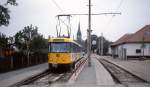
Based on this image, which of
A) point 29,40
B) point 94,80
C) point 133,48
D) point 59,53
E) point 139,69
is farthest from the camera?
point 133,48

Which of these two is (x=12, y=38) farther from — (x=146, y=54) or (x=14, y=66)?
(x=146, y=54)

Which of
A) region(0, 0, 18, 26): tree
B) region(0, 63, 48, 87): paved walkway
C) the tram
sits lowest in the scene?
region(0, 63, 48, 87): paved walkway

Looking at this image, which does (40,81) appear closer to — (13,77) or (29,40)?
(13,77)

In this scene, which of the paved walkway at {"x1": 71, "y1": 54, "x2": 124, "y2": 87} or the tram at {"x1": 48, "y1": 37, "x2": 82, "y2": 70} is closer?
the paved walkway at {"x1": 71, "y1": 54, "x2": 124, "y2": 87}

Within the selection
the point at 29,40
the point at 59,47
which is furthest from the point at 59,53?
the point at 29,40

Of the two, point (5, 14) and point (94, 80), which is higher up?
point (5, 14)

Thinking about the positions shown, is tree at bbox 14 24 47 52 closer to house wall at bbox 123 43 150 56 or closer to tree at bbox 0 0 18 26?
tree at bbox 0 0 18 26

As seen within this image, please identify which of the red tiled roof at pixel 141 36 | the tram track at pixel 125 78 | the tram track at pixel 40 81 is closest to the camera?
→ the tram track at pixel 40 81

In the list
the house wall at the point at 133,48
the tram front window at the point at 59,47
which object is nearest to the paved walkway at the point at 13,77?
the tram front window at the point at 59,47

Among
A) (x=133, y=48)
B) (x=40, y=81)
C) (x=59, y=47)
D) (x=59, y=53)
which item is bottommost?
(x=40, y=81)

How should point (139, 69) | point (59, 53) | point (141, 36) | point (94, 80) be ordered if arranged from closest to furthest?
point (94, 80), point (59, 53), point (139, 69), point (141, 36)

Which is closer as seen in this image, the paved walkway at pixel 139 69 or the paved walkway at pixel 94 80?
the paved walkway at pixel 94 80

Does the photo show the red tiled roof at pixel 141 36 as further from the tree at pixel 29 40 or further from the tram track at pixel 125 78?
the tram track at pixel 125 78

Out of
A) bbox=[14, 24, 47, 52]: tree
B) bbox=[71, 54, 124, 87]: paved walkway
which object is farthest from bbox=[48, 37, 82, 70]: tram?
bbox=[14, 24, 47, 52]: tree
